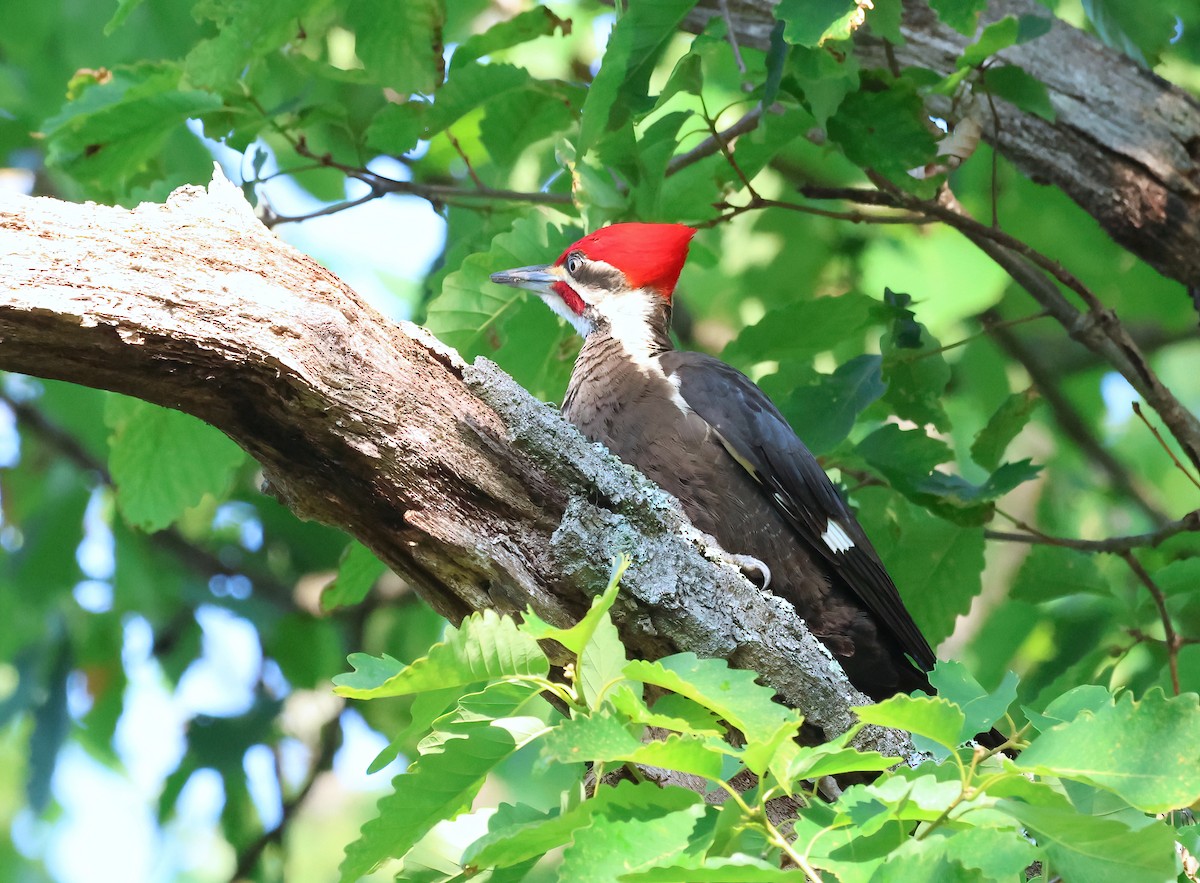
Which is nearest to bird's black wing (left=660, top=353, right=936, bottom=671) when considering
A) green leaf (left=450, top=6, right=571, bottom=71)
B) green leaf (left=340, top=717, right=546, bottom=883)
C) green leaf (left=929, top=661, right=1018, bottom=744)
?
green leaf (left=450, top=6, right=571, bottom=71)

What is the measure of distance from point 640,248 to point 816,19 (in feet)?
4.70

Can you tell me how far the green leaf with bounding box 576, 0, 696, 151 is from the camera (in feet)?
8.11

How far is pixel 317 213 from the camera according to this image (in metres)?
3.27

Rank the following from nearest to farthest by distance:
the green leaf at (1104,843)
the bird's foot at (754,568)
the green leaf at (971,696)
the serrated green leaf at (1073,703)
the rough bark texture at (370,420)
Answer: the green leaf at (1104,843) < the green leaf at (971,696) < the serrated green leaf at (1073,703) < the rough bark texture at (370,420) < the bird's foot at (754,568)

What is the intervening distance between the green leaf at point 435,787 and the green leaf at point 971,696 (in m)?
0.52

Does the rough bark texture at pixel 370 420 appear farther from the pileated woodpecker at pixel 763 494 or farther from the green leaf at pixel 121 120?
the green leaf at pixel 121 120

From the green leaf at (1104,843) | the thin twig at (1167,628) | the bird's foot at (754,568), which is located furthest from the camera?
the thin twig at (1167,628)

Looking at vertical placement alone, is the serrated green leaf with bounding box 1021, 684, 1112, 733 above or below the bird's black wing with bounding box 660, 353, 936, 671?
below

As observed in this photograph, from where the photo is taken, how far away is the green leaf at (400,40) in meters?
2.94

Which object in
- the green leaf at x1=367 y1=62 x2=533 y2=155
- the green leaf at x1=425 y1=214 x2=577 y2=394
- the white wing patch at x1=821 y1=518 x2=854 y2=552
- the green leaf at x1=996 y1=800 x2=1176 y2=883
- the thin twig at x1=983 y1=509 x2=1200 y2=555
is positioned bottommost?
the green leaf at x1=996 y1=800 x2=1176 y2=883

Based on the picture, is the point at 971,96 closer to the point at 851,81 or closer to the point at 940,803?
the point at 851,81

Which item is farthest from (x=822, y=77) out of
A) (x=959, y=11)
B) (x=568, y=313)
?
(x=568, y=313)

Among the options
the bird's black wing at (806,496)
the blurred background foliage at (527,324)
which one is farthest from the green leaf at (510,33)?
the bird's black wing at (806,496)

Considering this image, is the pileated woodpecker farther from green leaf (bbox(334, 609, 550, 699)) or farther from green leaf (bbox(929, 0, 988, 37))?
green leaf (bbox(334, 609, 550, 699))
